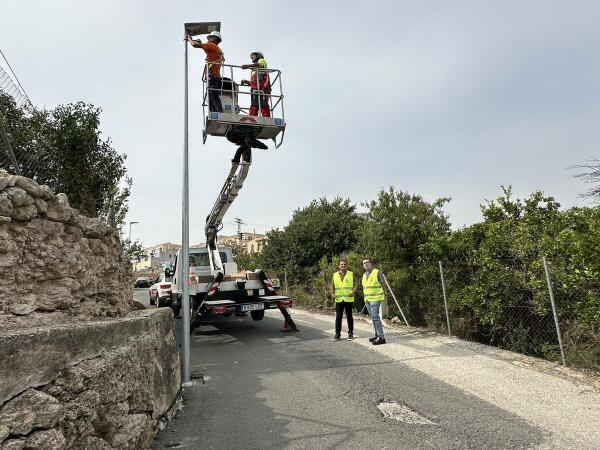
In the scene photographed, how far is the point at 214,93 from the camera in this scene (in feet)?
25.6

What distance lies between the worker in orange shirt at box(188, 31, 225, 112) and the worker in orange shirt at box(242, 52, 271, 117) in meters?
0.50

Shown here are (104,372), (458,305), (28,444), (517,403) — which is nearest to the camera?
(28,444)

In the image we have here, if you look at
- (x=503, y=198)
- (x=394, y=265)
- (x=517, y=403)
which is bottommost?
(x=517, y=403)

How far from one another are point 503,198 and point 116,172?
9.47m

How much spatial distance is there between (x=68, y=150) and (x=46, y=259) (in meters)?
6.97

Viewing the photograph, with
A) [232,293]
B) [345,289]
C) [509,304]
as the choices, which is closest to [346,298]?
[345,289]

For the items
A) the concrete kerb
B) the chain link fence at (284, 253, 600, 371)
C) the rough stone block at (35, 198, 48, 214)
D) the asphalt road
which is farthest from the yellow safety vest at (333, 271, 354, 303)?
the rough stone block at (35, 198, 48, 214)

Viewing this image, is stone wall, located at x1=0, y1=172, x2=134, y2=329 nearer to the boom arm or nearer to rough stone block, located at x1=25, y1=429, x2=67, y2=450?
rough stone block, located at x1=25, y1=429, x2=67, y2=450

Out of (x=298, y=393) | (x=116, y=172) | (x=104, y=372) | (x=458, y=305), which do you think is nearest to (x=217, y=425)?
(x=298, y=393)

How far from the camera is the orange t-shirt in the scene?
7903 mm

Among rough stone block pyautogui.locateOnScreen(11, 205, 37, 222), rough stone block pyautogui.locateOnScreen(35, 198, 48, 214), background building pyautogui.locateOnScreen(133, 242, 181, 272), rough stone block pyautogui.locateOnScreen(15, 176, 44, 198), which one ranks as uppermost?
background building pyautogui.locateOnScreen(133, 242, 181, 272)

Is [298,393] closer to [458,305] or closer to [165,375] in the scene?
[165,375]

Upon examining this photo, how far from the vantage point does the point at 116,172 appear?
10.9 meters

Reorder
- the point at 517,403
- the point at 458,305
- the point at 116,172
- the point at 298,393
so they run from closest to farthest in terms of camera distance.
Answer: the point at 517,403 → the point at 298,393 → the point at 458,305 → the point at 116,172
